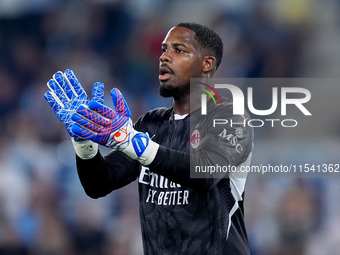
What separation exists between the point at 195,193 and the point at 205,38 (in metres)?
1.02

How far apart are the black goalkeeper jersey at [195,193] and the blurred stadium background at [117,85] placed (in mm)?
3306

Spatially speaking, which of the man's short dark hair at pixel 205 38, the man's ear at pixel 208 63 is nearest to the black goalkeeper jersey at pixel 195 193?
the man's ear at pixel 208 63

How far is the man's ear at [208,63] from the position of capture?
4.04m

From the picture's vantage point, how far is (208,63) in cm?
406

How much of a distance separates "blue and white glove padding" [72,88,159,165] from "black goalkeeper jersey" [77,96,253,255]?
0.35 meters

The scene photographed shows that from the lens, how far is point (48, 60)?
894 cm

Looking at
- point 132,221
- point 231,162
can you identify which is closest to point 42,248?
point 132,221

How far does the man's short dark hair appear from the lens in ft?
13.1

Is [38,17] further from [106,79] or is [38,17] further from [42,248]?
[42,248]

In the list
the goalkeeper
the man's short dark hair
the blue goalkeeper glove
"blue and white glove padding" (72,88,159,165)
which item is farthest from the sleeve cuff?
the man's short dark hair

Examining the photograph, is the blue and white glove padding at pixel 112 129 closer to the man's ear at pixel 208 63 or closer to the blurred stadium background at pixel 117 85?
the man's ear at pixel 208 63

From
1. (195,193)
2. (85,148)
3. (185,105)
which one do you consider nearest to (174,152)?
(195,193)

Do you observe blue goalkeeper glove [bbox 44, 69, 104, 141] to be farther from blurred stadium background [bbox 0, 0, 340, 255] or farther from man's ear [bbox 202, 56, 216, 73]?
blurred stadium background [bbox 0, 0, 340, 255]

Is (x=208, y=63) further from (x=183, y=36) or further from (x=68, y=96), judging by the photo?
(x=68, y=96)
